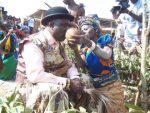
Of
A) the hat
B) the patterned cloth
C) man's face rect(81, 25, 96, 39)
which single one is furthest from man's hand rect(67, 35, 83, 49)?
the patterned cloth

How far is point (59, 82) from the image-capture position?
3.68 metres

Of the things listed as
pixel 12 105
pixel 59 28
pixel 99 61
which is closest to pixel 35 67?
pixel 59 28

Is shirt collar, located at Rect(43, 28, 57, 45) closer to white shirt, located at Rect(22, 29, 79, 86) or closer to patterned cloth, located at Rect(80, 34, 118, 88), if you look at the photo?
white shirt, located at Rect(22, 29, 79, 86)

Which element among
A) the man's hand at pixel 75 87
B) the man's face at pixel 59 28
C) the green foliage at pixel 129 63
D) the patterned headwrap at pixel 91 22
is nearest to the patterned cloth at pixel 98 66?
the patterned headwrap at pixel 91 22

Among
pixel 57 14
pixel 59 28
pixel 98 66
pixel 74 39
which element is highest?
pixel 57 14

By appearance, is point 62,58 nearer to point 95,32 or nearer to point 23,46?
point 23,46

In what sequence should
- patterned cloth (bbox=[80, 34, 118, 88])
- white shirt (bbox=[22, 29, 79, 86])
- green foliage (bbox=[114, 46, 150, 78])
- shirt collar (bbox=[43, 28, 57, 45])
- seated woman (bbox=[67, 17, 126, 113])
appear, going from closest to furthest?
white shirt (bbox=[22, 29, 79, 86]) < shirt collar (bbox=[43, 28, 57, 45]) < seated woman (bbox=[67, 17, 126, 113]) < patterned cloth (bbox=[80, 34, 118, 88]) < green foliage (bbox=[114, 46, 150, 78])

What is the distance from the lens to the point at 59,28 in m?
3.98

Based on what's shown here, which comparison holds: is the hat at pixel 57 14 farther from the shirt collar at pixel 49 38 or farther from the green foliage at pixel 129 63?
the green foliage at pixel 129 63

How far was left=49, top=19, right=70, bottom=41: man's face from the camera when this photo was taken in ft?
13.1

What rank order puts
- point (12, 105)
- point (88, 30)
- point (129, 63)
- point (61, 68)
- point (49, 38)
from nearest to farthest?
point (12, 105) < point (49, 38) < point (61, 68) < point (88, 30) < point (129, 63)

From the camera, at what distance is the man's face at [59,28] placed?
3.99 meters

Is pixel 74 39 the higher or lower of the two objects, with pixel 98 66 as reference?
higher

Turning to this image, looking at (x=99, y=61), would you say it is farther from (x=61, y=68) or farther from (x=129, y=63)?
(x=129, y=63)
